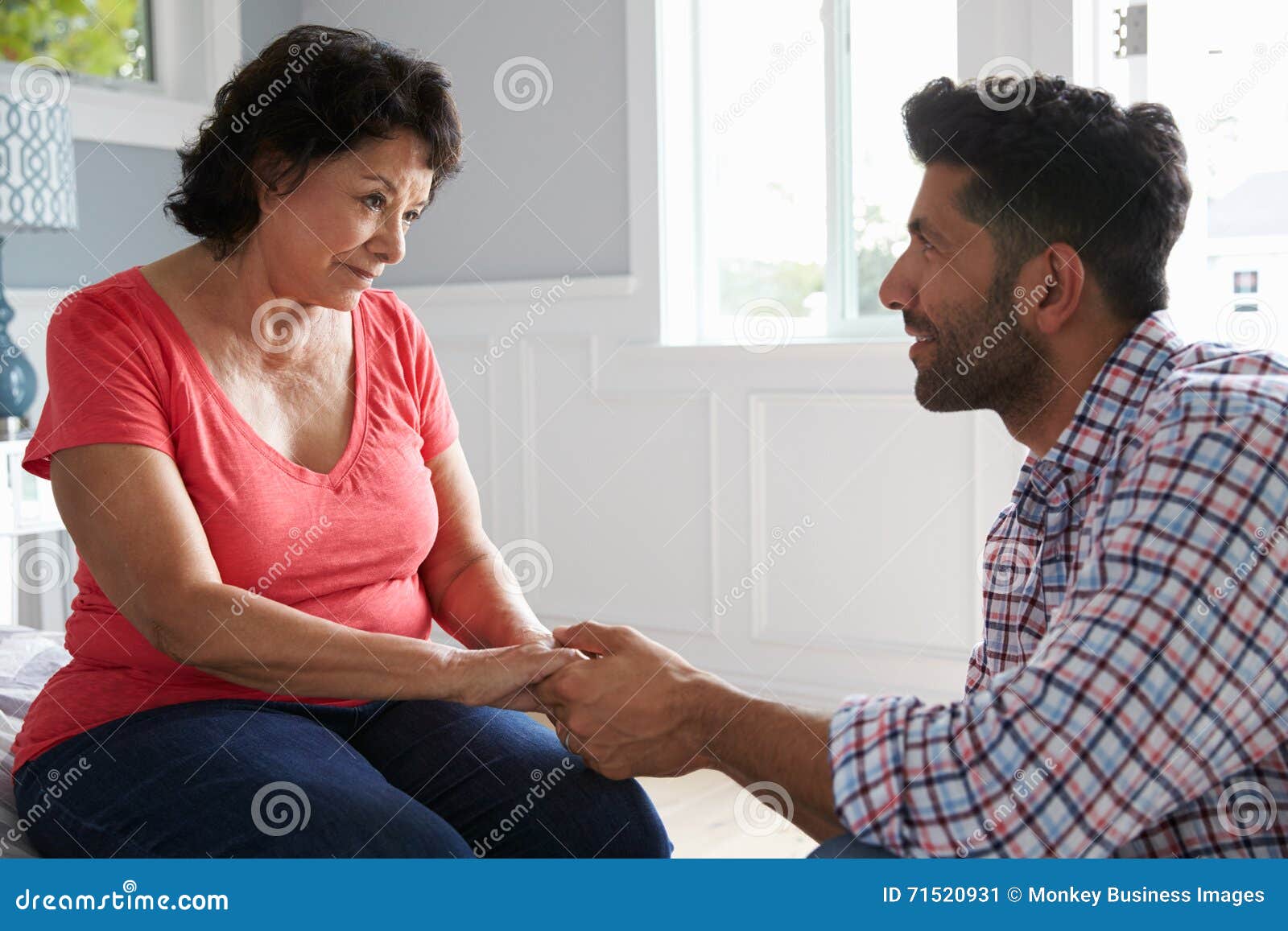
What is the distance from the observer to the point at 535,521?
3.60 m

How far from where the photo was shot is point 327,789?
1.15 m

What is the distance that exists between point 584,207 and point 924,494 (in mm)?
1229

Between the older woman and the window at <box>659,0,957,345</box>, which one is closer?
the older woman

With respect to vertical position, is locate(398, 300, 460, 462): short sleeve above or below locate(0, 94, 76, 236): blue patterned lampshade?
below

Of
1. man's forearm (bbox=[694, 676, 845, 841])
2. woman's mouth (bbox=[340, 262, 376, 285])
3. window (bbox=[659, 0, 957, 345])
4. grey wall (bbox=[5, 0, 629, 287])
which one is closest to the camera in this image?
man's forearm (bbox=[694, 676, 845, 841])

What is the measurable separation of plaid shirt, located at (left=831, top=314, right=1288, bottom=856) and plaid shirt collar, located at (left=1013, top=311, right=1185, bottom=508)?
0.08m

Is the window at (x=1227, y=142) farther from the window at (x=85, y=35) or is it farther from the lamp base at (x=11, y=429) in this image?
the window at (x=85, y=35)

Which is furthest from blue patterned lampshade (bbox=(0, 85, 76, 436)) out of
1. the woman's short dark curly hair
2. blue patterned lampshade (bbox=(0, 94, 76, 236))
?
the woman's short dark curly hair

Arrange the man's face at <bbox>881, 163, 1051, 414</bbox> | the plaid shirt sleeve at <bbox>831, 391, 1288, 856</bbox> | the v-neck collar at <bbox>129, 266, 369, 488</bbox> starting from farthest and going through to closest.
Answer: the v-neck collar at <bbox>129, 266, 369, 488</bbox> → the man's face at <bbox>881, 163, 1051, 414</bbox> → the plaid shirt sleeve at <bbox>831, 391, 1288, 856</bbox>

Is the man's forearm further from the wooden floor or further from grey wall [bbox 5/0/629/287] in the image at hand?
grey wall [bbox 5/0/629/287]

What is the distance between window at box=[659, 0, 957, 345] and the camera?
10.2ft

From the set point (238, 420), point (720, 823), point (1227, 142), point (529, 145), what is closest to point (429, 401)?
point (238, 420)

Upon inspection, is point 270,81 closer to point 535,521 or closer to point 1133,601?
point 1133,601
